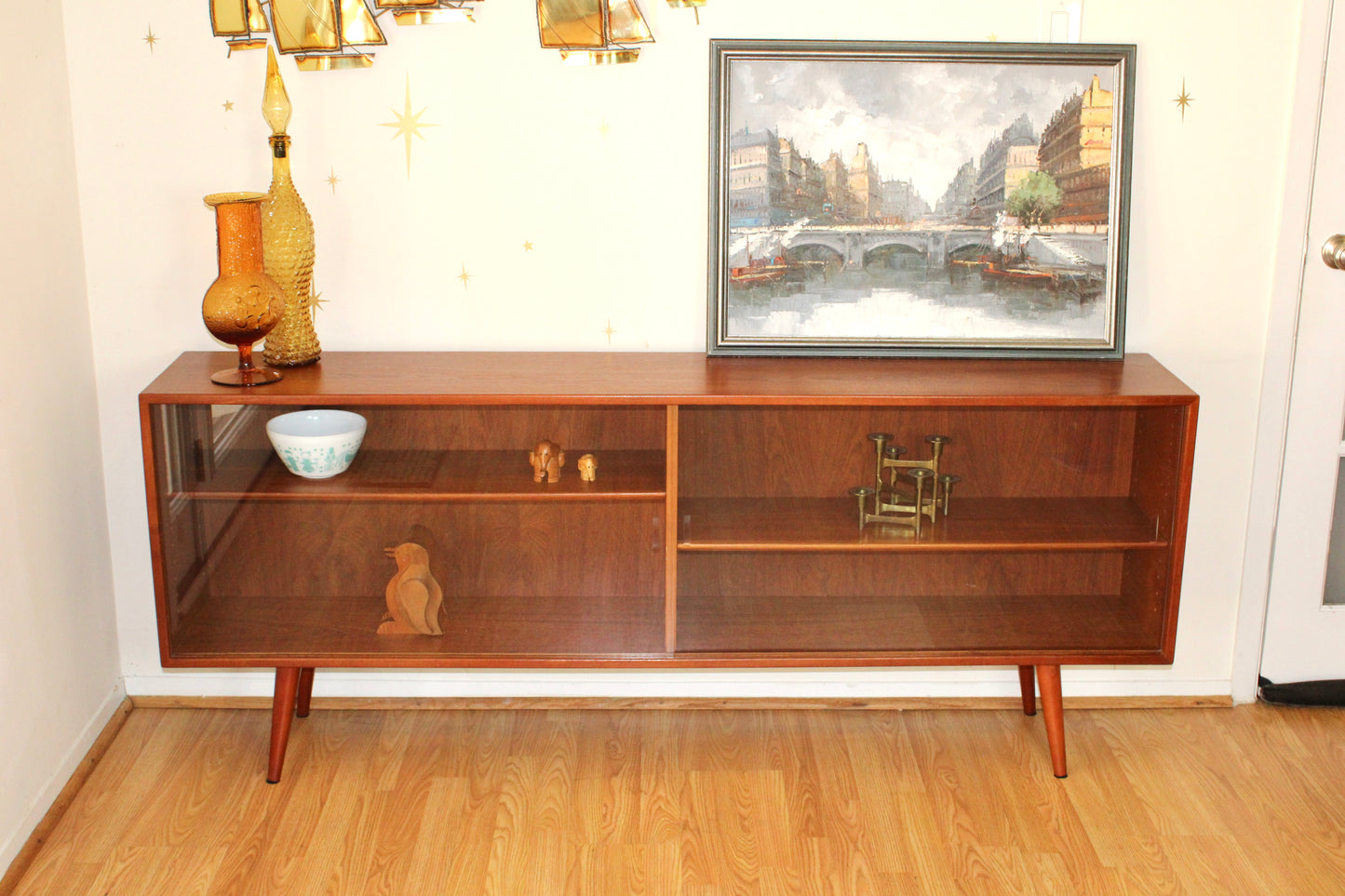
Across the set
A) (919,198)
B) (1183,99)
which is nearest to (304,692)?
(919,198)

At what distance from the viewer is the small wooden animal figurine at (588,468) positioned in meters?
2.03

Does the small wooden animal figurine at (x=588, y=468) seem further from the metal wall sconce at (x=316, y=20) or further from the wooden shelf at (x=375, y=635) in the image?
the metal wall sconce at (x=316, y=20)

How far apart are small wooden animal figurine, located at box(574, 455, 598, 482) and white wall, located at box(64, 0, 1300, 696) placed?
30 cm

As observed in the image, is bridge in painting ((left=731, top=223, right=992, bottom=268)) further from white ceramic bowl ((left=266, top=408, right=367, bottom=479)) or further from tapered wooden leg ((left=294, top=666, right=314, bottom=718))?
tapered wooden leg ((left=294, top=666, right=314, bottom=718))

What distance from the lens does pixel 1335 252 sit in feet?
7.10

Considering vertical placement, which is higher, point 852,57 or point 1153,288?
point 852,57

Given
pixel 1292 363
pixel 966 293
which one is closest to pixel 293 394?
pixel 966 293

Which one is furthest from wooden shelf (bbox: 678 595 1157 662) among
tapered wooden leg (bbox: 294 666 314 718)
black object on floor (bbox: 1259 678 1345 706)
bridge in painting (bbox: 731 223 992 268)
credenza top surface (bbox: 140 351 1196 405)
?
tapered wooden leg (bbox: 294 666 314 718)

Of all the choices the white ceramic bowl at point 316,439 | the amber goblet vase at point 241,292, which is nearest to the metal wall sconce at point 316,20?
the amber goblet vase at point 241,292

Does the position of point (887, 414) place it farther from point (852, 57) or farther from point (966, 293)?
point (852, 57)

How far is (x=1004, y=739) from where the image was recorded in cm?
233

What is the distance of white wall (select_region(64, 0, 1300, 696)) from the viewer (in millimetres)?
2104

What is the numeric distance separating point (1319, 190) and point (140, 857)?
7.72 feet

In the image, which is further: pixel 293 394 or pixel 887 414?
pixel 887 414
